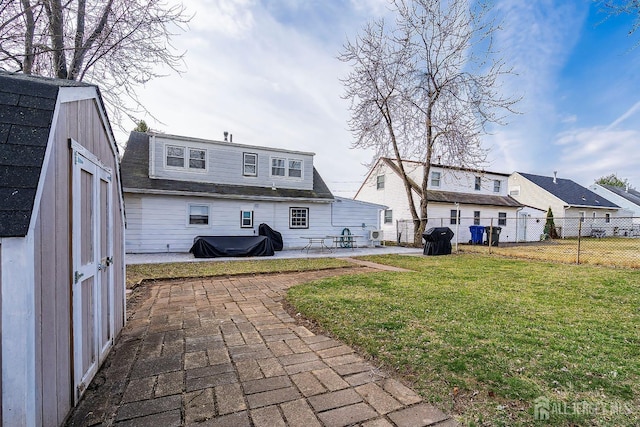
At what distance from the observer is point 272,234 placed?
1341cm

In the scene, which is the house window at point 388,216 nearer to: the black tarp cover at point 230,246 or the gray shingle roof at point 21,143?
the black tarp cover at point 230,246

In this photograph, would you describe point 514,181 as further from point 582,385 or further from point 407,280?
point 582,385

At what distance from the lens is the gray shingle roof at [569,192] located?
26594 mm

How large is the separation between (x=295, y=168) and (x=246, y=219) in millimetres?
3796

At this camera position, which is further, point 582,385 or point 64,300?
point 582,385

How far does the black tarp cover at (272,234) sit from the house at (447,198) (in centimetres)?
813

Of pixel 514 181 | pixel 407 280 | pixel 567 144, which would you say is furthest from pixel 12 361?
pixel 514 181

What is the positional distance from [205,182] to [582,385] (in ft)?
43.9

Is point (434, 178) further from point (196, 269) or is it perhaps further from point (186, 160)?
point (196, 269)

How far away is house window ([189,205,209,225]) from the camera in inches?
491

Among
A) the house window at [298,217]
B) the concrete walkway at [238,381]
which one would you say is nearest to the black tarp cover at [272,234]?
the house window at [298,217]

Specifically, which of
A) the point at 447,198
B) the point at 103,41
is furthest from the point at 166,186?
the point at 447,198

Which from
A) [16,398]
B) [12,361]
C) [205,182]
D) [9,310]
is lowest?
[16,398]

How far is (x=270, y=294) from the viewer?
5.57m
